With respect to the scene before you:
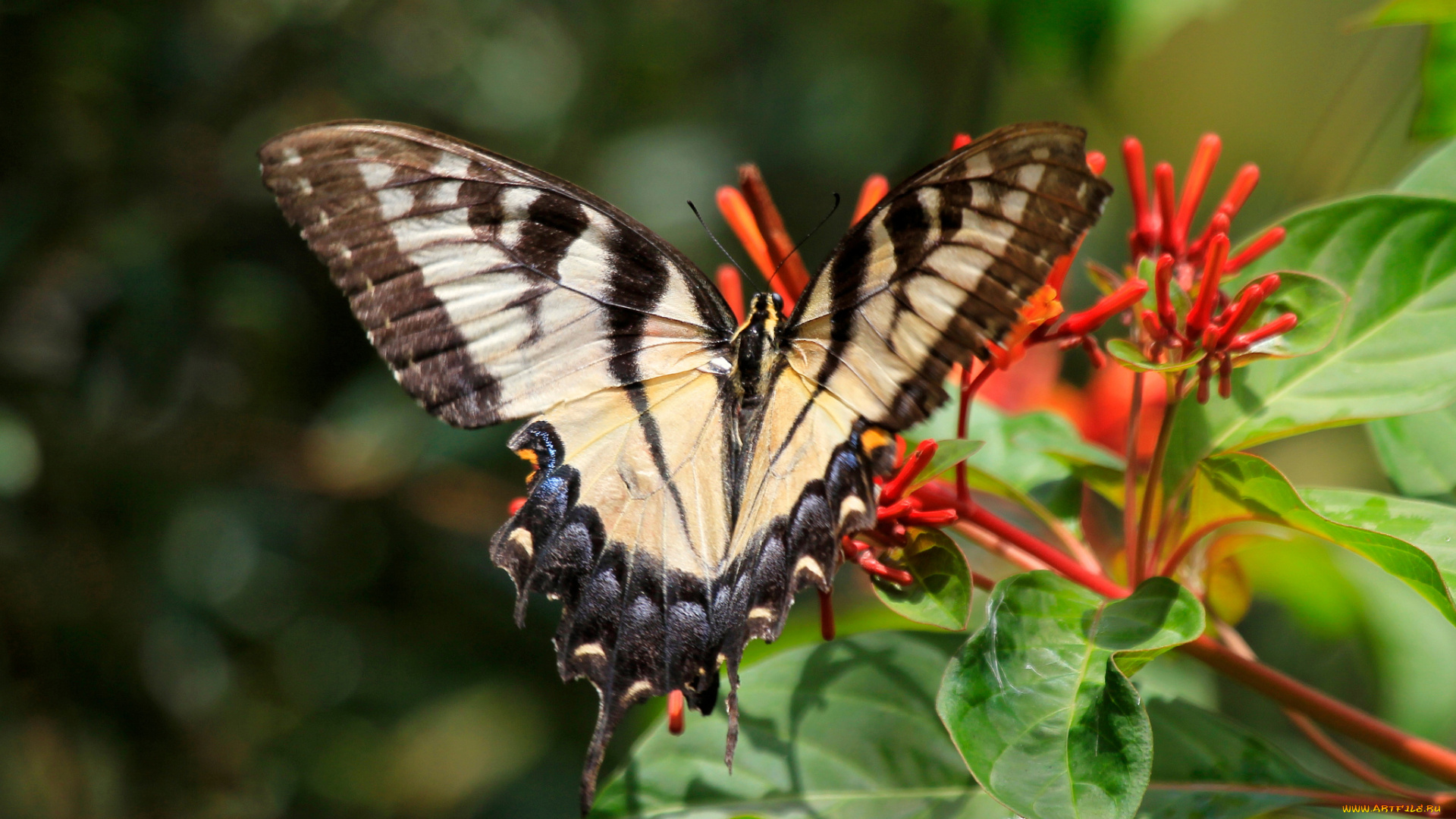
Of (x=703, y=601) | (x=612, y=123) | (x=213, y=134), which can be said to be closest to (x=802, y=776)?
(x=703, y=601)

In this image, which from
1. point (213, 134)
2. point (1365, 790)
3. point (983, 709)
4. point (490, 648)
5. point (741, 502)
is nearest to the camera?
point (983, 709)

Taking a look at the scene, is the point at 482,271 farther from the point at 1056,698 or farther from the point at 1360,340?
the point at 1360,340

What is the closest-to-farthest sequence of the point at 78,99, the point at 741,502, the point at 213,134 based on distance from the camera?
the point at 741,502
the point at 78,99
the point at 213,134

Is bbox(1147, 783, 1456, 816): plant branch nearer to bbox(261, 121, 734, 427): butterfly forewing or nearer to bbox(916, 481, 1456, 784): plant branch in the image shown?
bbox(916, 481, 1456, 784): plant branch

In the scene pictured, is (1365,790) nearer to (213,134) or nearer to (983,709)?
(983,709)

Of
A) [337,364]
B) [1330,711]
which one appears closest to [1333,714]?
[1330,711]

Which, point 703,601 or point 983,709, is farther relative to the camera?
point 703,601

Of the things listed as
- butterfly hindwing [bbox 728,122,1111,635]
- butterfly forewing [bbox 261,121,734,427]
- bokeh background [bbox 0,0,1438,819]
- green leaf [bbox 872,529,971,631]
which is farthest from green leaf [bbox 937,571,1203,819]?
bokeh background [bbox 0,0,1438,819]

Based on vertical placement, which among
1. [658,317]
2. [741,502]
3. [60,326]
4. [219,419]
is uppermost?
[658,317]

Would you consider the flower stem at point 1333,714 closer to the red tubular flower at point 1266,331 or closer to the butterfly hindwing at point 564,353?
the red tubular flower at point 1266,331
